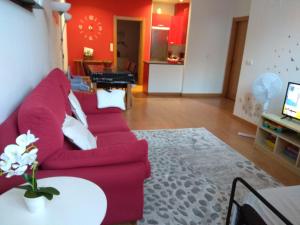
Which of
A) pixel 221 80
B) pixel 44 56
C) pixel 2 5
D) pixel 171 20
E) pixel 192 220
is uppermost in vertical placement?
pixel 171 20

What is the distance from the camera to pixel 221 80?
659 cm

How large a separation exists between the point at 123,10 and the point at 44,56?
15.0 ft

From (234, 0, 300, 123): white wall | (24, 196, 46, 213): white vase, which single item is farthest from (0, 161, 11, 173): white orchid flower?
(234, 0, 300, 123): white wall

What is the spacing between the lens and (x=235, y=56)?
6.22 meters

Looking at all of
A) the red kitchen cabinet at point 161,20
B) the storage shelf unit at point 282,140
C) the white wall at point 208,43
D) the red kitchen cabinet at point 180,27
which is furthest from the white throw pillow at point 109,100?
the red kitchen cabinet at point 161,20

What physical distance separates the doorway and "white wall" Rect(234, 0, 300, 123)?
1843 millimetres

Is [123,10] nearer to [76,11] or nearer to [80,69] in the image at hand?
[76,11]

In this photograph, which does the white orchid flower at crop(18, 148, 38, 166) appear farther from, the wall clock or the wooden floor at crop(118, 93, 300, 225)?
the wall clock

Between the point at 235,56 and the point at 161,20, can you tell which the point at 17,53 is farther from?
the point at 161,20

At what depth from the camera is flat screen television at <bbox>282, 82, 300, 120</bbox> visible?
2.82 meters

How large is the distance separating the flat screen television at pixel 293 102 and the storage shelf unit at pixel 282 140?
103 mm

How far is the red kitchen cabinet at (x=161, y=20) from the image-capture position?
281 inches

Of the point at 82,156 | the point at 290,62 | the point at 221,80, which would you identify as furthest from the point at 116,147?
the point at 221,80

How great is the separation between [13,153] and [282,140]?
121 inches
